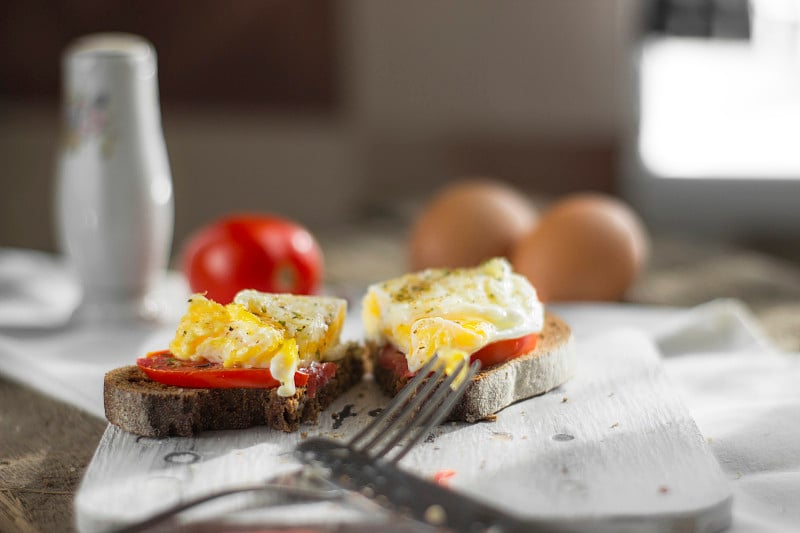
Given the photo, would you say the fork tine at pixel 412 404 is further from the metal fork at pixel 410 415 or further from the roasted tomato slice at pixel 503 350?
the roasted tomato slice at pixel 503 350

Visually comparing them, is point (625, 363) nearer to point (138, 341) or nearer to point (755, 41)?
point (138, 341)

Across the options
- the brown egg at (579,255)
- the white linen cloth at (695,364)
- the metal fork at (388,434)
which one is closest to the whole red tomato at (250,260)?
the white linen cloth at (695,364)

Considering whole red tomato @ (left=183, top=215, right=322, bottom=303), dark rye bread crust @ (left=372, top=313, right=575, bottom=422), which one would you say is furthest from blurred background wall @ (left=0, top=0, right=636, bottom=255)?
dark rye bread crust @ (left=372, top=313, right=575, bottom=422)

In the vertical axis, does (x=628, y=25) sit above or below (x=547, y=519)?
above

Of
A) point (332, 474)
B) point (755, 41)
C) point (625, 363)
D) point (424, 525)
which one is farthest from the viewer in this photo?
point (755, 41)

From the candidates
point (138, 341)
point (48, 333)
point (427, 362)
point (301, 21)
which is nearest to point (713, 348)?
point (427, 362)

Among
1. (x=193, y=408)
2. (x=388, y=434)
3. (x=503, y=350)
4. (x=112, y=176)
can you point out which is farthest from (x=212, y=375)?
(x=112, y=176)
